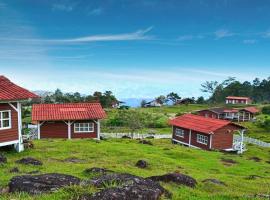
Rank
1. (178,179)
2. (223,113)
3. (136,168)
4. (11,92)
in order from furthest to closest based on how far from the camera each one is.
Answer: (223,113) → (11,92) → (136,168) → (178,179)

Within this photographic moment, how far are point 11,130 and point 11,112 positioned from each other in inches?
53.5

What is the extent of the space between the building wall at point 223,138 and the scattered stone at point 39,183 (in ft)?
126

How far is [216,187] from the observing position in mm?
14375

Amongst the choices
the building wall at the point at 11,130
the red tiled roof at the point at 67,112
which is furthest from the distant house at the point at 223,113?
the building wall at the point at 11,130

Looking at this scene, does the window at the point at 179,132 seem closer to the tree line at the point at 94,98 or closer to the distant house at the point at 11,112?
the distant house at the point at 11,112

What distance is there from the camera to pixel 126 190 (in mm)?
8188

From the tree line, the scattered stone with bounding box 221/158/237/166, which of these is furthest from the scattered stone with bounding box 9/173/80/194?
the tree line

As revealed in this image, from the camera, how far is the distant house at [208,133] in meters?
46.8

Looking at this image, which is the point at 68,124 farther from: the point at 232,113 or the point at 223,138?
the point at 232,113

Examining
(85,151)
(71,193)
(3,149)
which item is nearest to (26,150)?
(3,149)

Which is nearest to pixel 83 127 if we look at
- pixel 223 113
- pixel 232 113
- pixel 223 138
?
pixel 223 138

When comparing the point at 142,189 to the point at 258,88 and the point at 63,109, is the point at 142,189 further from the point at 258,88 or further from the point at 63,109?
the point at 258,88

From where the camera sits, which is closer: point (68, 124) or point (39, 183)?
point (39, 183)

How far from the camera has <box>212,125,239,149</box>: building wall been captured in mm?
46766
